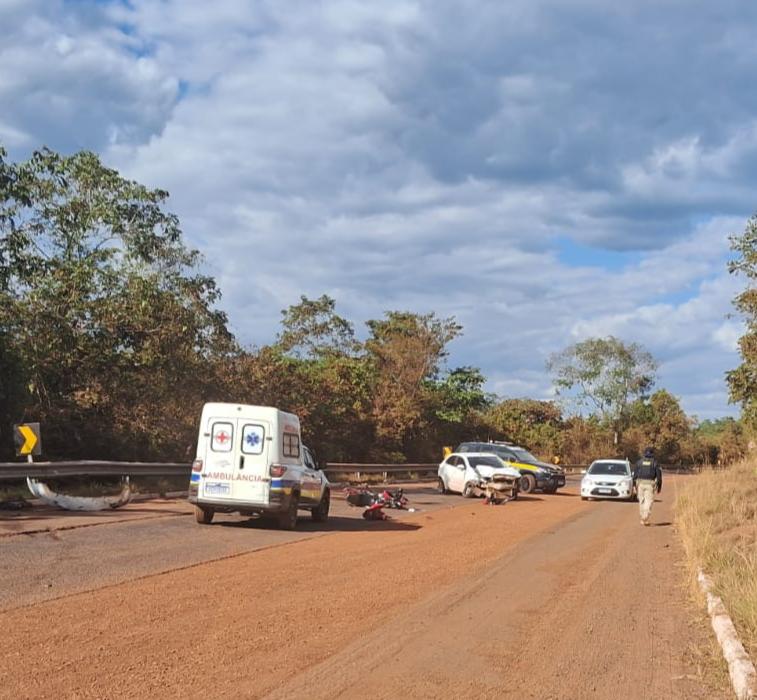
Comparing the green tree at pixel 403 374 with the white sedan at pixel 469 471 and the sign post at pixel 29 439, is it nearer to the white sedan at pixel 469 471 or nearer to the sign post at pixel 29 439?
the white sedan at pixel 469 471

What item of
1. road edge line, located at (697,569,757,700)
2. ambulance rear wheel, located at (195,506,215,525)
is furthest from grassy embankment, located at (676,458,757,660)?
ambulance rear wheel, located at (195,506,215,525)

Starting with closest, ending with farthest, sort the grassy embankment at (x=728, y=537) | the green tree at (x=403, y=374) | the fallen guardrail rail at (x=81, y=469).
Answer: the grassy embankment at (x=728, y=537) → the fallen guardrail rail at (x=81, y=469) → the green tree at (x=403, y=374)

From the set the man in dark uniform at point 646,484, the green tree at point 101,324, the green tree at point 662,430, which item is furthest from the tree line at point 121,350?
the green tree at point 662,430

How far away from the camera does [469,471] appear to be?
28.2 meters

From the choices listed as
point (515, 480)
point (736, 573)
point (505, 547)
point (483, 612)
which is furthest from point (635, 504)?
Answer: point (483, 612)

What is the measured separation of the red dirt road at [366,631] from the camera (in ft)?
18.9

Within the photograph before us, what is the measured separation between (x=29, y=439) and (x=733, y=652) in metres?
13.9

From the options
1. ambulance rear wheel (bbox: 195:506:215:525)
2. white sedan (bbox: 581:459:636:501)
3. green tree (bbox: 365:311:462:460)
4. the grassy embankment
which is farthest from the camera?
green tree (bbox: 365:311:462:460)

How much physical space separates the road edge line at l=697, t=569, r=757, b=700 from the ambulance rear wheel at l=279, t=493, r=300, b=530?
811 cm

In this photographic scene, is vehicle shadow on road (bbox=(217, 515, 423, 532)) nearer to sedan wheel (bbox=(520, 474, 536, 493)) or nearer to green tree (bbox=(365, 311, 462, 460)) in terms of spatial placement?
sedan wheel (bbox=(520, 474, 536, 493))

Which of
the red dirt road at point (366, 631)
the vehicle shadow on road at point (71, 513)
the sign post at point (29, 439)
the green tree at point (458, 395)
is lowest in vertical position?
the red dirt road at point (366, 631)

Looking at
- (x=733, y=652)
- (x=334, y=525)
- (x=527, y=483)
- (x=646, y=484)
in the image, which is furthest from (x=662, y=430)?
(x=733, y=652)

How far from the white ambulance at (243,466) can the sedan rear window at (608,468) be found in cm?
1622

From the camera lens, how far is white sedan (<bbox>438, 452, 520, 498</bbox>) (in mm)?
27781
